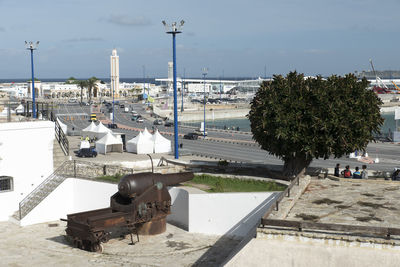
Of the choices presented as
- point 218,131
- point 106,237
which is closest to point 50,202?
point 106,237

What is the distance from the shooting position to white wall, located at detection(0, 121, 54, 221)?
2586cm

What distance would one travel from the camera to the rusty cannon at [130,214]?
762 inches

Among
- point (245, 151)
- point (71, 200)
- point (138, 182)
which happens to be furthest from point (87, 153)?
point (138, 182)

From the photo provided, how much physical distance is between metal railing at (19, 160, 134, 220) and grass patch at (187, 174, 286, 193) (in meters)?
4.08

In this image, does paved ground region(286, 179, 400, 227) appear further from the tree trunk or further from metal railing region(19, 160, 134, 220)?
metal railing region(19, 160, 134, 220)

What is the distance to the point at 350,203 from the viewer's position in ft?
63.6

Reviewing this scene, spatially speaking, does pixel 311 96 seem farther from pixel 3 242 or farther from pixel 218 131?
pixel 218 131

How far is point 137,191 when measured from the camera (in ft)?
66.7

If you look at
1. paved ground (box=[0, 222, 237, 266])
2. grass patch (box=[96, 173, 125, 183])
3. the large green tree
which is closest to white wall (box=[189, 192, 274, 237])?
paved ground (box=[0, 222, 237, 266])

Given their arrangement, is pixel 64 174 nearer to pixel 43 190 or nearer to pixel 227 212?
pixel 43 190

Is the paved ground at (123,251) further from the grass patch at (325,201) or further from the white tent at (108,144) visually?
the white tent at (108,144)

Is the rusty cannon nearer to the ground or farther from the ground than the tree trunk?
nearer to the ground

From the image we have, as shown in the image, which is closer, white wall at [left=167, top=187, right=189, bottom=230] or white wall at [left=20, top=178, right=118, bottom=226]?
white wall at [left=167, top=187, right=189, bottom=230]

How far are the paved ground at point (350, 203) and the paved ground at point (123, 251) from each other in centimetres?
386
